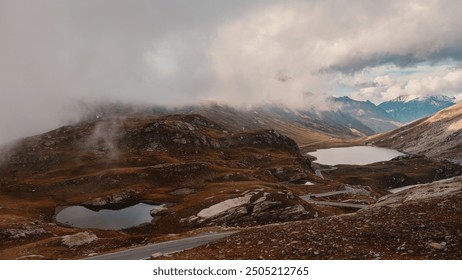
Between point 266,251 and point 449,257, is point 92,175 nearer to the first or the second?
point 266,251

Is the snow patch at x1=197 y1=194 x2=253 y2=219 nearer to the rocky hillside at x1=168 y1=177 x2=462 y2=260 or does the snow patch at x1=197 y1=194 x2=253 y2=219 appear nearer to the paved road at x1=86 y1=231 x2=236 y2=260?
the paved road at x1=86 y1=231 x2=236 y2=260

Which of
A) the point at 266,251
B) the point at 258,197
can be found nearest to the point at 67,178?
the point at 258,197

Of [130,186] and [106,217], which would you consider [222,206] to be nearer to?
[106,217]

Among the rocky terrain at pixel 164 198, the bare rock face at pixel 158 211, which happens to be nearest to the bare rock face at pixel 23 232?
the rocky terrain at pixel 164 198

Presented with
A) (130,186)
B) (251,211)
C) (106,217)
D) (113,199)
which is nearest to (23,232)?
(106,217)

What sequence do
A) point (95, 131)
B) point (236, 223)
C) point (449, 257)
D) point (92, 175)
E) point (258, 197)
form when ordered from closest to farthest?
point (449, 257) < point (236, 223) < point (258, 197) < point (92, 175) < point (95, 131)

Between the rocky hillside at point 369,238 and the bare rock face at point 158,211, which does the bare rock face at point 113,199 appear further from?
the rocky hillside at point 369,238
